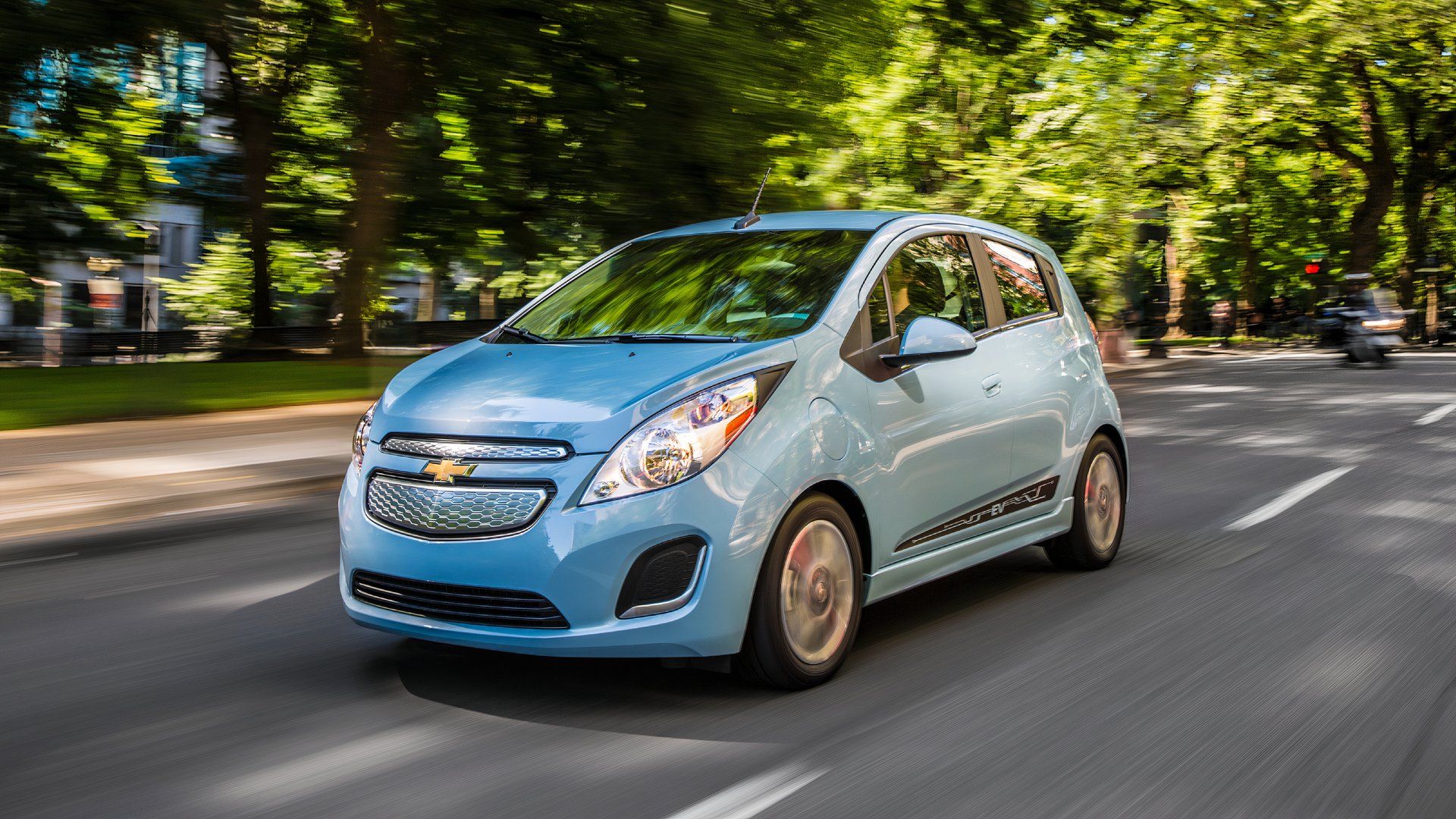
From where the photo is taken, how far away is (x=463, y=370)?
16.0ft

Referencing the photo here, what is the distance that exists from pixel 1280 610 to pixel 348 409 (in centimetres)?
952

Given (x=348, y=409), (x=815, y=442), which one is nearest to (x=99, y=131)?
(x=348, y=409)

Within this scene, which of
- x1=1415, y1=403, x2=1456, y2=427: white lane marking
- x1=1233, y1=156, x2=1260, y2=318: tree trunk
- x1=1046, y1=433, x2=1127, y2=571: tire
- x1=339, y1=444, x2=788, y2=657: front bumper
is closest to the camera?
x1=339, y1=444, x2=788, y2=657: front bumper

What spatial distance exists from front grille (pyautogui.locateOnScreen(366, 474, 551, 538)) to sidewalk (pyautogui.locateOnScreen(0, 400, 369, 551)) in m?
4.35

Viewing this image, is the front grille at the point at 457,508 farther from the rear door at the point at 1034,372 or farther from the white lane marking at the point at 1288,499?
the white lane marking at the point at 1288,499

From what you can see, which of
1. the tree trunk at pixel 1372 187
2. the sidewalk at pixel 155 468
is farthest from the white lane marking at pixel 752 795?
the tree trunk at pixel 1372 187

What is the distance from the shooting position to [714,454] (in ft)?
14.2

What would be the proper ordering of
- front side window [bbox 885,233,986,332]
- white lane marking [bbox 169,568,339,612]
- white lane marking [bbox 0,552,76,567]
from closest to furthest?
front side window [bbox 885,233,986,332] → white lane marking [bbox 169,568,339,612] → white lane marking [bbox 0,552,76,567]

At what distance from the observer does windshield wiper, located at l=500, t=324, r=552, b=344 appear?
5440 millimetres

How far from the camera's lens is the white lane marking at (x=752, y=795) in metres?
3.54

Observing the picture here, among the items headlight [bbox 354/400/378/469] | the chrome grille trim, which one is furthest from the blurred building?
the chrome grille trim

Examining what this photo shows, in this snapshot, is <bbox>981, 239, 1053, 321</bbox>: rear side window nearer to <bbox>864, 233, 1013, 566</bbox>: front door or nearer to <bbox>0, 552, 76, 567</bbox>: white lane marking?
<bbox>864, 233, 1013, 566</bbox>: front door

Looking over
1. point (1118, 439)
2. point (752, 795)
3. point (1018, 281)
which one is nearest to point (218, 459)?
point (1018, 281)

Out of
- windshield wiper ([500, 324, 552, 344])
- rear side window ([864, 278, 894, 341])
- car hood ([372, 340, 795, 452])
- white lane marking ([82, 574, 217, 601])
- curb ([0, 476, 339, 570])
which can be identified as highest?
rear side window ([864, 278, 894, 341])
